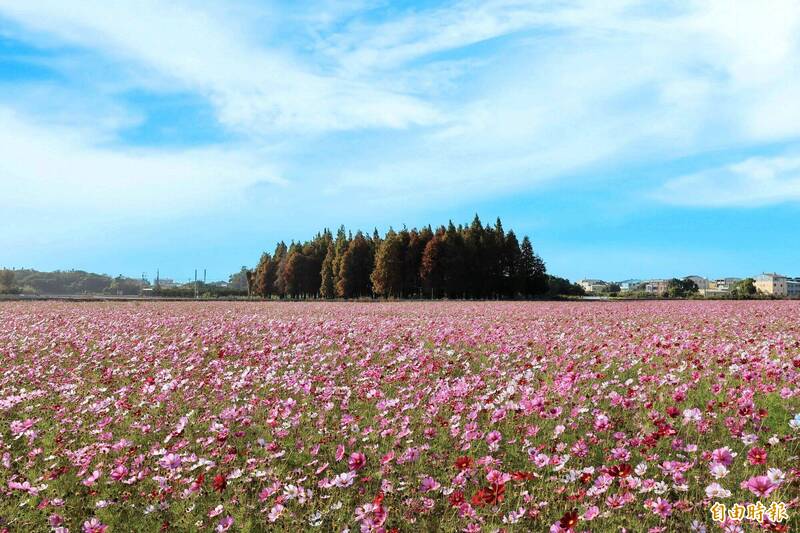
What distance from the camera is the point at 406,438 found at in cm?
596

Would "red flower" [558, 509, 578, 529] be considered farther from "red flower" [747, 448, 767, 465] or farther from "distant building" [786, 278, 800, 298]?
"distant building" [786, 278, 800, 298]

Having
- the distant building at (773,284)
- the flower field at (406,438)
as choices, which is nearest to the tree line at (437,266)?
the flower field at (406,438)

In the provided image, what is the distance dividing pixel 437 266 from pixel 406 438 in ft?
184

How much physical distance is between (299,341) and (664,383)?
7733 mm

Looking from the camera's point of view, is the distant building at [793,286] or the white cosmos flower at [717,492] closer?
the white cosmos flower at [717,492]

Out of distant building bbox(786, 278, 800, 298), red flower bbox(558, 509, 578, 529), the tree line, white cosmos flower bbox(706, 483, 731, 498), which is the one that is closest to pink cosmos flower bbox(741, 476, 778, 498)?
white cosmos flower bbox(706, 483, 731, 498)

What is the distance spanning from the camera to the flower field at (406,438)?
4215mm

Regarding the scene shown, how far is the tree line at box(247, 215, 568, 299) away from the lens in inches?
2435

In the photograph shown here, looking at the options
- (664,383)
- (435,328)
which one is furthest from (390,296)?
(664,383)

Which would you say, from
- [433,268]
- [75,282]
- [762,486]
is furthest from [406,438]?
[75,282]

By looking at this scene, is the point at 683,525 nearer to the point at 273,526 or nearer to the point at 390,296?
the point at 273,526

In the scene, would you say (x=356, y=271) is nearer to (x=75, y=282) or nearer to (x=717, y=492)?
(x=717, y=492)

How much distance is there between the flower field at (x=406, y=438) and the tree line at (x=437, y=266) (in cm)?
4972

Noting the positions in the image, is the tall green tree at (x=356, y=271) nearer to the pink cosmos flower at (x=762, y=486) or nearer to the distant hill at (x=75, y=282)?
the pink cosmos flower at (x=762, y=486)
